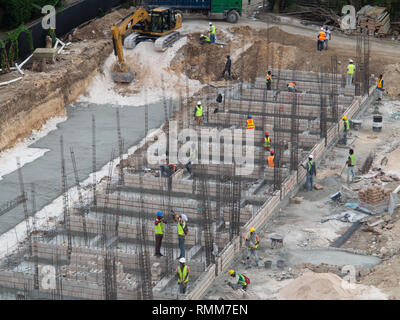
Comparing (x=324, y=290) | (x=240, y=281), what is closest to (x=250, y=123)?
(x=240, y=281)

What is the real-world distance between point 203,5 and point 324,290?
21176 millimetres

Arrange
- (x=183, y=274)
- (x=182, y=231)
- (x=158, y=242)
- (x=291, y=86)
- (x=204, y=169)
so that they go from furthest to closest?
(x=291, y=86) → (x=204, y=169) → (x=158, y=242) → (x=182, y=231) → (x=183, y=274)

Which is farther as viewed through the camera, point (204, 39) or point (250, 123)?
point (204, 39)

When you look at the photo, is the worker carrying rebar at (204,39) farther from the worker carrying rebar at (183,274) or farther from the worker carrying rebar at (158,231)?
the worker carrying rebar at (183,274)

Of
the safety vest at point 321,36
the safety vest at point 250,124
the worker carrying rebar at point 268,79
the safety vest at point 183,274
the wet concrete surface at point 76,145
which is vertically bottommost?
the wet concrete surface at point 76,145

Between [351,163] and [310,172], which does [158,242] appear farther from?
[351,163]

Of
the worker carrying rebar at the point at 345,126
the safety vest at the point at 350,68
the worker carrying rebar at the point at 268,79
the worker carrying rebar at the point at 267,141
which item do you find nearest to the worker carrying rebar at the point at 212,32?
the worker carrying rebar at the point at 268,79

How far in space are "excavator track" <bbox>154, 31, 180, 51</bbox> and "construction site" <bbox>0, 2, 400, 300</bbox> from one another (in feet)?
0.89

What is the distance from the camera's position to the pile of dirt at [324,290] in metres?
15.7

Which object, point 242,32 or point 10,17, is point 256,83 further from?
point 10,17

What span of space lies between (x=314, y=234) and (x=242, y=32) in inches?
624

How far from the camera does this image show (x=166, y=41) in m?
32.0

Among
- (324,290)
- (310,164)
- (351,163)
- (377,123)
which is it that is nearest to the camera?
(324,290)

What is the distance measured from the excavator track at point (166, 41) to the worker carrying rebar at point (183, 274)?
1695 centimetres
